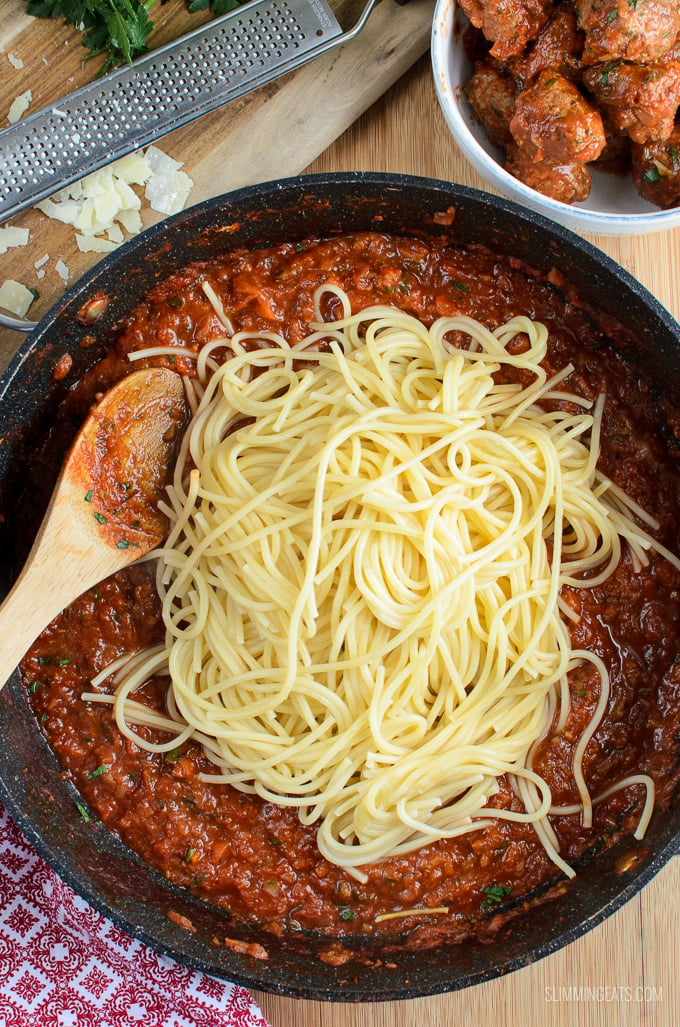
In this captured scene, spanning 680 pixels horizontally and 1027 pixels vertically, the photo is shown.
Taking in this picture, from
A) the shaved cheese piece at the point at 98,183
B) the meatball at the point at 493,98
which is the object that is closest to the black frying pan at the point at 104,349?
the meatball at the point at 493,98

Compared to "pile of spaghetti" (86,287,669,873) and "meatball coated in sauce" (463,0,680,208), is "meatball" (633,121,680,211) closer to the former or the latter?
"meatball coated in sauce" (463,0,680,208)

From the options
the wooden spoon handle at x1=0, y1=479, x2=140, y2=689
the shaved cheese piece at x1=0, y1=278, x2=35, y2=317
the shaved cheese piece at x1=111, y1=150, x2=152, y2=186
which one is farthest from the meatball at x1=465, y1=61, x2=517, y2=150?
the wooden spoon handle at x1=0, y1=479, x2=140, y2=689

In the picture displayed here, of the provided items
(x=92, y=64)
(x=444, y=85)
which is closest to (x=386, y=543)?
(x=444, y=85)

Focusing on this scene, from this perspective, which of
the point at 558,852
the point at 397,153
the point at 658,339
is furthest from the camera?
the point at 397,153

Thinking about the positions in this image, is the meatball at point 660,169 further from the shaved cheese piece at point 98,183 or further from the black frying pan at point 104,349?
the shaved cheese piece at point 98,183

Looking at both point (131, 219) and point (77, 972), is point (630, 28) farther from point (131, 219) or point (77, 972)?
point (77, 972)

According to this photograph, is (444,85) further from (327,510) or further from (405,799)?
(405,799)

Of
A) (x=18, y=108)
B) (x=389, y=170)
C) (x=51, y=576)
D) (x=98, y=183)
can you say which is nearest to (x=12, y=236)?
(x=98, y=183)
